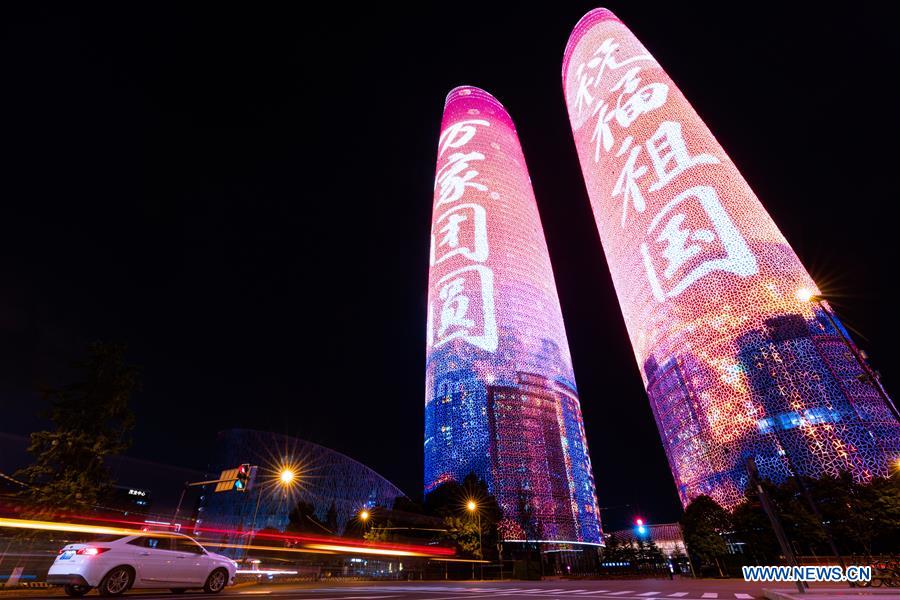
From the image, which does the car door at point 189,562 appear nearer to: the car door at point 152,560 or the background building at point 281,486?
the car door at point 152,560

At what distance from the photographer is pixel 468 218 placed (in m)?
99.8

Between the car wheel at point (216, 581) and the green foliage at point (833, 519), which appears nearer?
the car wheel at point (216, 581)

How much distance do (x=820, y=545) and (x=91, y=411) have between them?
5980cm

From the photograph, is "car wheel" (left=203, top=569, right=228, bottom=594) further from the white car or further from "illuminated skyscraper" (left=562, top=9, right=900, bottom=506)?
"illuminated skyscraper" (left=562, top=9, right=900, bottom=506)

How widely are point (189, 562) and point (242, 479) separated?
10.5m

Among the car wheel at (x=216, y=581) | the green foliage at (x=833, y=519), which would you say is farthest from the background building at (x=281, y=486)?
the car wheel at (x=216, y=581)

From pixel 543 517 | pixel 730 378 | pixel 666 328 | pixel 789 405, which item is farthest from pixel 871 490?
pixel 543 517

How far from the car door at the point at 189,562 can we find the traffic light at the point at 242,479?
31.0ft

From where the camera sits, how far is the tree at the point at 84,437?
21609 mm

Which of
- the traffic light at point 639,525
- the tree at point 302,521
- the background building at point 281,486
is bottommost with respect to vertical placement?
the traffic light at point 639,525

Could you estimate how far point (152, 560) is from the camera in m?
10.8

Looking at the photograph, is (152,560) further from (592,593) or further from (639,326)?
(639,326)

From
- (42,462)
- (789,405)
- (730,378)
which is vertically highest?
(730,378)

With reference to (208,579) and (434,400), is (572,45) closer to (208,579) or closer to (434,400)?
(434,400)
